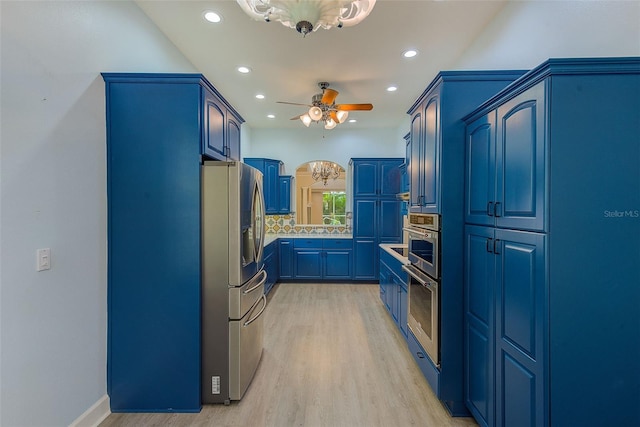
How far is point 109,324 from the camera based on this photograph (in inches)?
77.2

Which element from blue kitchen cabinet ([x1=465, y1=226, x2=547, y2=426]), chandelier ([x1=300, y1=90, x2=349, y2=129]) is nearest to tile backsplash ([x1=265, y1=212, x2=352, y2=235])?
chandelier ([x1=300, y1=90, x2=349, y2=129])

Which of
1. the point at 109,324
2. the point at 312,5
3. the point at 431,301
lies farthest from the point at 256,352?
the point at 312,5

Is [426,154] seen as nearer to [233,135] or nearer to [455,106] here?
[455,106]

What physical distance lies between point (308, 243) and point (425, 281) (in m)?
3.34

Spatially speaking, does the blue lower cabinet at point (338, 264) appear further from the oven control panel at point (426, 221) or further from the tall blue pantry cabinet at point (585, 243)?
the tall blue pantry cabinet at point (585, 243)

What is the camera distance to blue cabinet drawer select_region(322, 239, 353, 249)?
526 centimetres

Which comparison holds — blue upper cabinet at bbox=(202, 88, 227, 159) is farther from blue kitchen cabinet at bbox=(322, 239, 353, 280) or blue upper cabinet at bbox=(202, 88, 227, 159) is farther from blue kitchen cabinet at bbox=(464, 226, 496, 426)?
blue kitchen cabinet at bbox=(322, 239, 353, 280)

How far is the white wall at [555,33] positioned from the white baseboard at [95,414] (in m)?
3.88

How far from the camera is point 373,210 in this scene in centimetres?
520

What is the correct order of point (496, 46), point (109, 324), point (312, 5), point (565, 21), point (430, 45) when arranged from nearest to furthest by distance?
point (312, 5) → point (565, 21) → point (109, 324) → point (496, 46) → point (430, 45)

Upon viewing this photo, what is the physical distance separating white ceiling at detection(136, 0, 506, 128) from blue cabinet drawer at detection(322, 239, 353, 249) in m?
2.57

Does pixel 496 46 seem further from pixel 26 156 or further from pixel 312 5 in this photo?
pixel 26 156

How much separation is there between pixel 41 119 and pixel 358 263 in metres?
4.64

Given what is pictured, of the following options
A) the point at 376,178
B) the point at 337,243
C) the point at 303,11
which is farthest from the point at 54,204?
the point at 376,178
